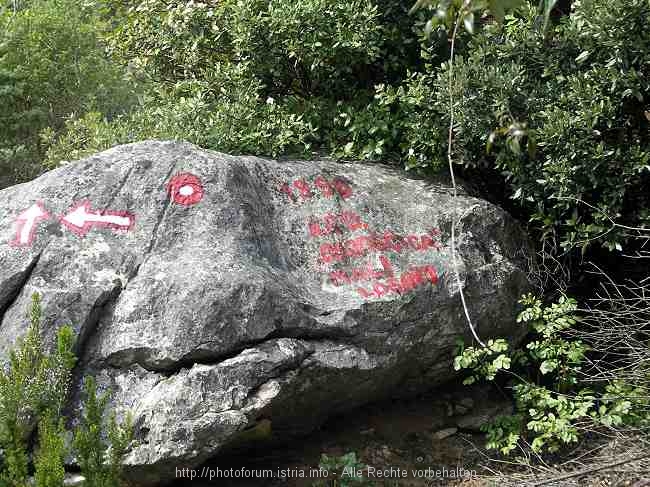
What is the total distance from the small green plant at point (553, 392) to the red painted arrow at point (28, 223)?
2.74m

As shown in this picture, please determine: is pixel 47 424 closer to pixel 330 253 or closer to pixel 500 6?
pixel 330 253

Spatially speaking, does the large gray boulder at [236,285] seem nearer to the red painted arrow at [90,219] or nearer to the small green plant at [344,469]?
the red painted arrow at [90,219]

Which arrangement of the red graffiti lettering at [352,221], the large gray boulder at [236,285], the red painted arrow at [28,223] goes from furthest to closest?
the red graffiti lettering at [352,221], the red painted arrow at [28,223], the large gray boulder at [236,285]

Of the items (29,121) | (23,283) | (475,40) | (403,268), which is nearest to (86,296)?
(23,283)

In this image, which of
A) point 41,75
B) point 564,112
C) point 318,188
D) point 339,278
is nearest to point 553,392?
point 339,278

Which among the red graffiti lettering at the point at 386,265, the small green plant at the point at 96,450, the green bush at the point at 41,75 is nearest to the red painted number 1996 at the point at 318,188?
the red graffiti lettering at the point at 386,265

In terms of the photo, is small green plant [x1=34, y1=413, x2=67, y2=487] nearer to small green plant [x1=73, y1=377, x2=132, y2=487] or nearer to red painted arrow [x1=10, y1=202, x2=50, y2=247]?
small green plant [x1=73, y1=377, x2=132, y2=487]

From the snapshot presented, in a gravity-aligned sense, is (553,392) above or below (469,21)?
below

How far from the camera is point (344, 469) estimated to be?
4867 millimetres

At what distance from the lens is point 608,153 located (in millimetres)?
5133

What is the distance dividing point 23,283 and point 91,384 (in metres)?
1.17

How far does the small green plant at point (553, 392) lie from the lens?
194 inches

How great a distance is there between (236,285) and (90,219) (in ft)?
3.30

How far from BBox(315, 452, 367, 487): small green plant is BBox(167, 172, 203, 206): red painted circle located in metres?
1.82
